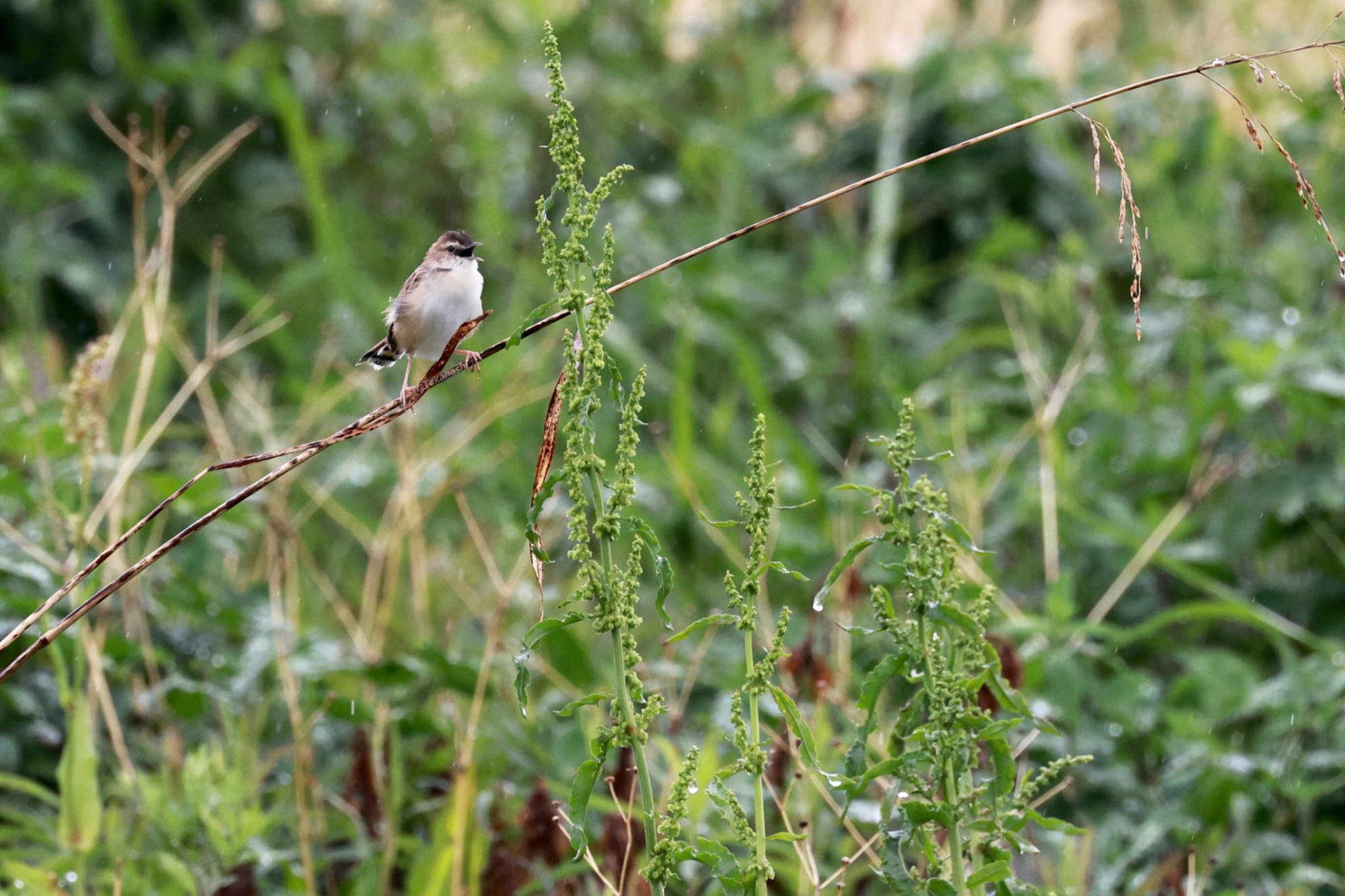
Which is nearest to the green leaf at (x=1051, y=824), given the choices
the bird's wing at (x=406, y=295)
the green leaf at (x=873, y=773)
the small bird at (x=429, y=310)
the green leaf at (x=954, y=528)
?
the green leaf at (x=873, y=773)

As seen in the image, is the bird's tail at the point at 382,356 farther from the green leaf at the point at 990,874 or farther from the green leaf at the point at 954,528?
the green leaf at the point at 990,874

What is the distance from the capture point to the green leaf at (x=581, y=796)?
4.36 feet

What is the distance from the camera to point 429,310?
236cm

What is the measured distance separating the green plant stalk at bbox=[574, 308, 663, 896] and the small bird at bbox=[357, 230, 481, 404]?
99 cm

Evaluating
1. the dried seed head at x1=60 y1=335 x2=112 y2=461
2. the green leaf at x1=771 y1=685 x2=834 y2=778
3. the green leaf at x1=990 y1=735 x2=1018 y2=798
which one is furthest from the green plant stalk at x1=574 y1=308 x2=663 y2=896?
the dried seed head at x1=60 y1=335 x2=112 y2=461

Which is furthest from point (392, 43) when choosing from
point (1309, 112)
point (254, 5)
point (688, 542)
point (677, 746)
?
point (677, 746)

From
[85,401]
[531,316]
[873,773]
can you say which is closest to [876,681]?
[873,773]

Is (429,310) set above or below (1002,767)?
above

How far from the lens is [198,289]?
553 centimetres

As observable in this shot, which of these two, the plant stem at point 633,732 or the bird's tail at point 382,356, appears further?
the bird's tail at point 382,356

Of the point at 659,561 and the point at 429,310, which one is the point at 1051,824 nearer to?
the point at 659,561

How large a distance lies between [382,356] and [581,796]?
50.0 inches

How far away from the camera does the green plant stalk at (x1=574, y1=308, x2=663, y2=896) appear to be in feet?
4.36

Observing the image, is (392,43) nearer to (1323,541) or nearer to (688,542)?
(688,542)
